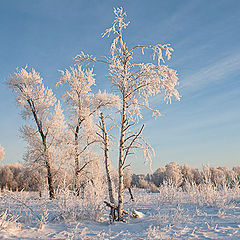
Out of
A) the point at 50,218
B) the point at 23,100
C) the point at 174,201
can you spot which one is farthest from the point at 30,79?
the point at 174,201

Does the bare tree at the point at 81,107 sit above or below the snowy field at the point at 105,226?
above

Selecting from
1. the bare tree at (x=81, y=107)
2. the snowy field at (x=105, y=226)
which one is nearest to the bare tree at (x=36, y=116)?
the bare tree at (x=81, y=107)

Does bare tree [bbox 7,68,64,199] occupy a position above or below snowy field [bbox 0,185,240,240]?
above

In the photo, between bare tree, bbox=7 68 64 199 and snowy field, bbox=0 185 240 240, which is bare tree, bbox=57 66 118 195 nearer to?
bare tree, bbox=7 68 64 199

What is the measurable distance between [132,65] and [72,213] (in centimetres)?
506

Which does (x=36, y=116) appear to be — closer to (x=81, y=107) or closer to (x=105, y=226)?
(x=81, y=107)

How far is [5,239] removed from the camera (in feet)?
16.4

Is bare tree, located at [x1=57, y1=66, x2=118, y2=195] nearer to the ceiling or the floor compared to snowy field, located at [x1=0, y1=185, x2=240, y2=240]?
nearer to the ceiling

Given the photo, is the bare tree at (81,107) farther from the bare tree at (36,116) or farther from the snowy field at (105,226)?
the snowy field at (105,226)

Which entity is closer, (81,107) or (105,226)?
(105,226)

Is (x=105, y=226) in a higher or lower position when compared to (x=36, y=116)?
lower

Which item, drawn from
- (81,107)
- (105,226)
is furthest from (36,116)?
(105,226)

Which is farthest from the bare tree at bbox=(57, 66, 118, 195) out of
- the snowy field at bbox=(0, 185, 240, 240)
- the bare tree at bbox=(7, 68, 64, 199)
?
the snowy field at bbox=(0, 185, 240, 240)

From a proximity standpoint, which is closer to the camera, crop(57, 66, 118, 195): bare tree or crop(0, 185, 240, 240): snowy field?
crop(0, 185, 240, 240): snowy field
